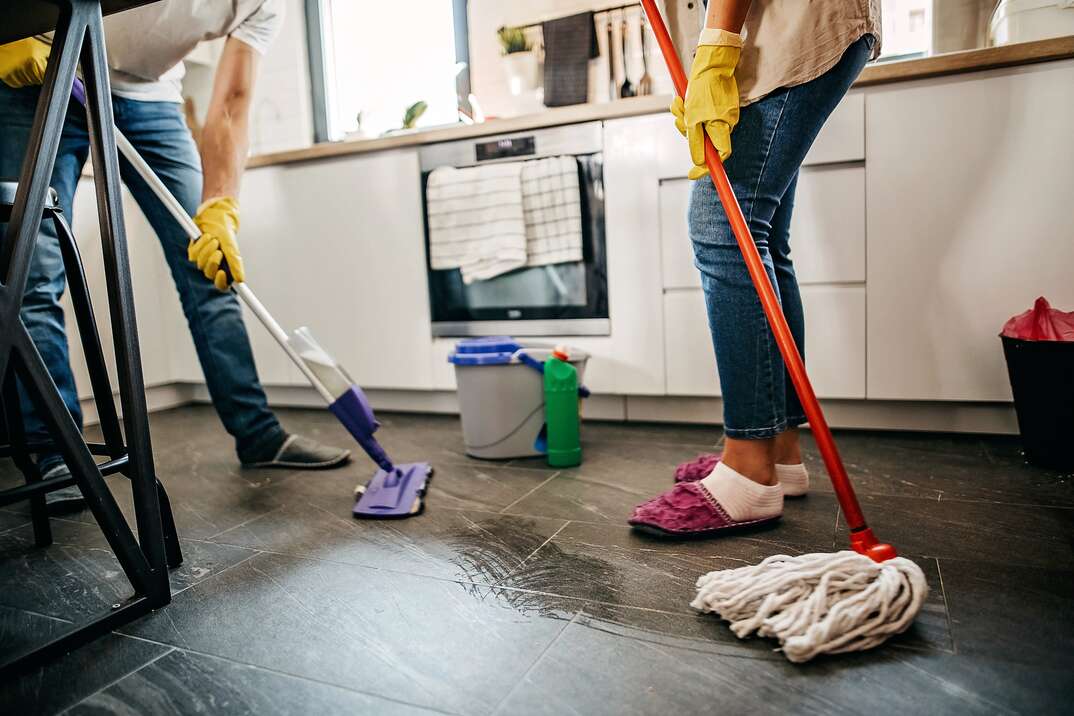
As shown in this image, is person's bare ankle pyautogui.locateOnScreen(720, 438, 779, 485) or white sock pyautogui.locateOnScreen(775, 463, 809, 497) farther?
white sock pyautogui.locateOnScreen(775, 463, 809, 497)

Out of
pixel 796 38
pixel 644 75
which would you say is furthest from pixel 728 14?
pixel 644 75

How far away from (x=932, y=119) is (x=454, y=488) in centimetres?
131

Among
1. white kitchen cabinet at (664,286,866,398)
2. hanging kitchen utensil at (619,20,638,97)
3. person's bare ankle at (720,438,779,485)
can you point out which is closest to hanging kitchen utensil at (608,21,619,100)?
hanging kitchen utensil at (619,20,638,97)

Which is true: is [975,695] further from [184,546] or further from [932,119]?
[932,119]

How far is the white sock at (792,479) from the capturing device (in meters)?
1.30

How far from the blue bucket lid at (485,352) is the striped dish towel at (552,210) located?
14.8 inches

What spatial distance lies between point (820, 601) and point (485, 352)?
101cm

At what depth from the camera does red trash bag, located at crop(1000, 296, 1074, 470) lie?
4.57 feet

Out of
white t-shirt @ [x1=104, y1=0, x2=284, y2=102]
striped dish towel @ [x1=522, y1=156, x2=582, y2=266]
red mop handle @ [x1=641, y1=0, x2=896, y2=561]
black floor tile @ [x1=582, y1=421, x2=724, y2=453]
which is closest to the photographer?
red mop handle @ [x1=641, y1=0, x2=896, y2=561]

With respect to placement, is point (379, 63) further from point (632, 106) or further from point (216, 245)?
point (216, 245)

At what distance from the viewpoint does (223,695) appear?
771 millimetres

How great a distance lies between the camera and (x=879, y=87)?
1666 mm

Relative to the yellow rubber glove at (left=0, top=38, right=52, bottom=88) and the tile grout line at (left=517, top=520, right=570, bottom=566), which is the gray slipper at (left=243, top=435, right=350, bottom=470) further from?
the yellow rubber glove at (left=0, top=38, right=52, bottom=88)

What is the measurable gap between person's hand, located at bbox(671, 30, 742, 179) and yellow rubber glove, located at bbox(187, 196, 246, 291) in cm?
89
